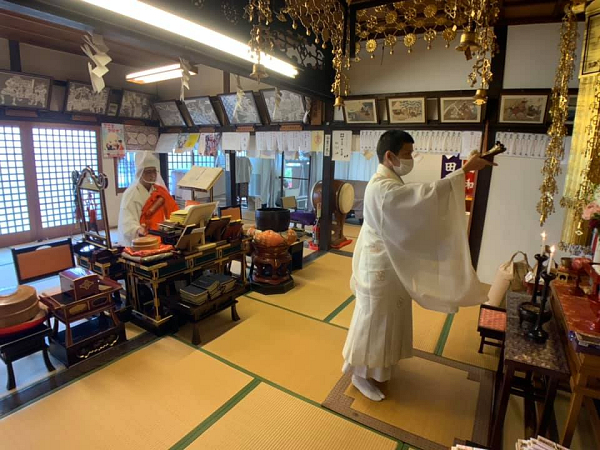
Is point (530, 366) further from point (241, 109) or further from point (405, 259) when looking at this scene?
point (241, 109)

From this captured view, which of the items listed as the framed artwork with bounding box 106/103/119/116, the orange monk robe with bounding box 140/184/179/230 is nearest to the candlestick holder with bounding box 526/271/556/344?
the orange monk robe with bounding box 140/184/179/230

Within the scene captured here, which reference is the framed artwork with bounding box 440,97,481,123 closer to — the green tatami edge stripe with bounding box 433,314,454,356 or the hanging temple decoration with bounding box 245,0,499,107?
the hanging temple decoration with bounding box 245,0,499,107

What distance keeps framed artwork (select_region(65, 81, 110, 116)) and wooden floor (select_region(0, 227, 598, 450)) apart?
5.44 meters

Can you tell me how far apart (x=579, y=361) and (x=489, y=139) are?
3689mm

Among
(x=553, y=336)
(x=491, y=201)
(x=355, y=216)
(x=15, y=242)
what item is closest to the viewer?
(x=553, y=336)

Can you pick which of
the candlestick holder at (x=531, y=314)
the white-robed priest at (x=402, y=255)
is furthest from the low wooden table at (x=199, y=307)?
the candlestick holder at (x=531, y=314)

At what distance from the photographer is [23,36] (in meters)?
5.41

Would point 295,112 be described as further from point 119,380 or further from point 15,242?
point 15,242

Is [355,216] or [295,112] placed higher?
[295,112]

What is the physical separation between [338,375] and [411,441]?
0.75 meters

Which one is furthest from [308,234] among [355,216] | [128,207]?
[128,207]

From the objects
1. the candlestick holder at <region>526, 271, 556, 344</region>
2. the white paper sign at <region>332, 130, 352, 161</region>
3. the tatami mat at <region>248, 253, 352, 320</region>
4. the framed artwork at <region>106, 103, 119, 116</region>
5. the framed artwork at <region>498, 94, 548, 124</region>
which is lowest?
the tatami mat at <region>248, 253, 352, 320</region>

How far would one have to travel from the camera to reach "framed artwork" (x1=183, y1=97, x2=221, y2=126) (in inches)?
274

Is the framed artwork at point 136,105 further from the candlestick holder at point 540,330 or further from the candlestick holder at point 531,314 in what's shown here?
the candlestick holder at point 540,330
